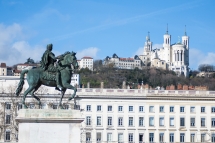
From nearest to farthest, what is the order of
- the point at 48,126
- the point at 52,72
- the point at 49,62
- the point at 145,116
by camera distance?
the point at 48,126
the point at 52,72
the point at 49,62
the point at 145,116

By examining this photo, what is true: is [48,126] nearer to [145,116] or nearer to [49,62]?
[49,62]

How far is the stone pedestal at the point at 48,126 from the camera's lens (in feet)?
110

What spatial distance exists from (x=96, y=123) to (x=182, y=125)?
40.9 feet

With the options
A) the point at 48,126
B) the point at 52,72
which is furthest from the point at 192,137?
the point at 48,126

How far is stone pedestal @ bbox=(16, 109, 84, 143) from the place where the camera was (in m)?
33.5

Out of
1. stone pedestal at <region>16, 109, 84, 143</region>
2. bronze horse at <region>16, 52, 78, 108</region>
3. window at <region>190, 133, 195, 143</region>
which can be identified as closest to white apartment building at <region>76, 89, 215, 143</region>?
window at <region>190, 133, 195, 143</region>

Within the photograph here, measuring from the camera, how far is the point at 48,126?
110ft

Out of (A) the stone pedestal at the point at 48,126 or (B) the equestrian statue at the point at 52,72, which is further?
(B) the equestrian statue at the point at 52,72

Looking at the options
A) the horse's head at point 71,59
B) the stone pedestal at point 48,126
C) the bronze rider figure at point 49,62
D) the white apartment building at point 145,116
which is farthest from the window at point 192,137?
the stone pedestal at point 48,126

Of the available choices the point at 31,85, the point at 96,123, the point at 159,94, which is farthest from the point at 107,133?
the point at 31,85

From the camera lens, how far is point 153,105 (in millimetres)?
96438

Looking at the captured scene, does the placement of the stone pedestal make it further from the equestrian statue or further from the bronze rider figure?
the bronze rider figure

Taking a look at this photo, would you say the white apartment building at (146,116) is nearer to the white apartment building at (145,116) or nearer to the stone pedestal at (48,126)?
the white apartment building at (145,116)

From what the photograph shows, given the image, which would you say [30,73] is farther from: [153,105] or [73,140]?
[153,105]
